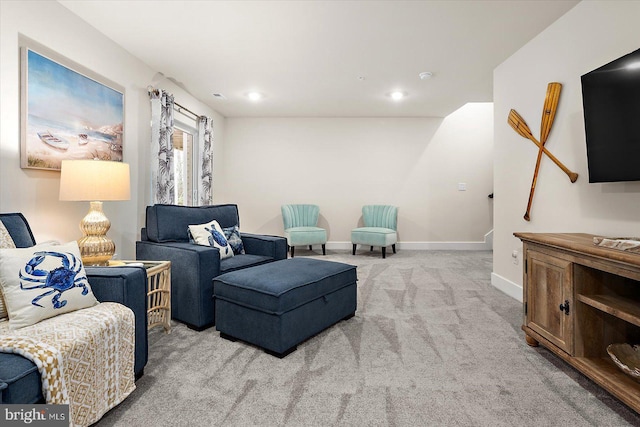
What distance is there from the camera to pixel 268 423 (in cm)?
144

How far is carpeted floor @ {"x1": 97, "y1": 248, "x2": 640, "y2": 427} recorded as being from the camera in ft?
4.86

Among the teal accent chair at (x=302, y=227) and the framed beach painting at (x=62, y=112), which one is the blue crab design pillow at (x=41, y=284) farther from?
the teal accent chair at (x=302, y=227)

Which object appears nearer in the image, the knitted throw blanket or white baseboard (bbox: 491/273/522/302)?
the knitted throw blanket

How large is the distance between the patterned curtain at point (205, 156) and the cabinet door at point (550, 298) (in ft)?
13.9

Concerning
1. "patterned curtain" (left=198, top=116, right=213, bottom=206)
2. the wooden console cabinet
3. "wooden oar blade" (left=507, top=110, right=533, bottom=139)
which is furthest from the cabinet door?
"patterned curtain" (left=198, top=116, right=213, bottom=206)

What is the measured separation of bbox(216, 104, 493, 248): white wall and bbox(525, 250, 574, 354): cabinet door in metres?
4.07

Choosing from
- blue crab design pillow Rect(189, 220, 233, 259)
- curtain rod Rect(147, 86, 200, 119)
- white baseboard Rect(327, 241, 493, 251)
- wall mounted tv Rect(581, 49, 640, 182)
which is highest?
curtain rod Rect(147, 86, 200, 119)

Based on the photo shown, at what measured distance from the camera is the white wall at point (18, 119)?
82.8 inches

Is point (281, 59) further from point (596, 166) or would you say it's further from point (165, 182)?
point (596, 166)

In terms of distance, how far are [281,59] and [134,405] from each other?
3.21 metres

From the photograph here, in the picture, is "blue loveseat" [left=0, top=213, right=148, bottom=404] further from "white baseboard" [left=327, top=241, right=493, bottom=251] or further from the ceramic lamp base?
"white baseboard" [left=327, top=241, right=493, bottom=251]

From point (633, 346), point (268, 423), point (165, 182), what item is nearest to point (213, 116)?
point (165, 182)

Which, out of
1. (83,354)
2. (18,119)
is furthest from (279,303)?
(18,119)

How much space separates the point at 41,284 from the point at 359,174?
5269 millimetres
